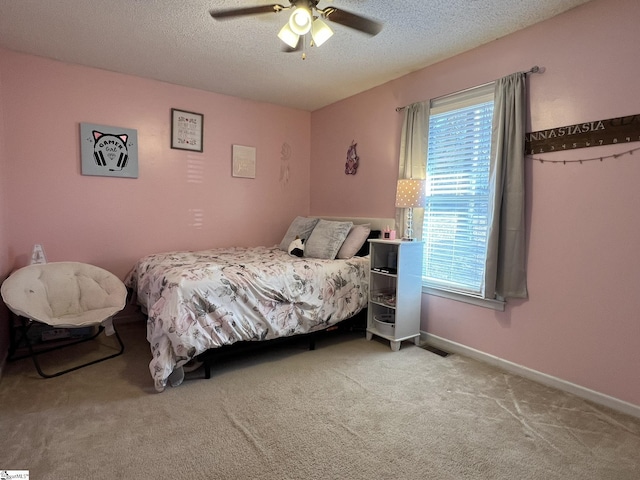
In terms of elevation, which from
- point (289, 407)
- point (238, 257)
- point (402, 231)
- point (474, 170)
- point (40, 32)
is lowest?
point (289, 407)

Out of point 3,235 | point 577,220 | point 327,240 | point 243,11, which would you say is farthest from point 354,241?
point 3,235

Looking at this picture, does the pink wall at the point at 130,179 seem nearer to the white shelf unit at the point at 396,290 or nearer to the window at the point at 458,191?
the white shelf unit at the point at 396,290

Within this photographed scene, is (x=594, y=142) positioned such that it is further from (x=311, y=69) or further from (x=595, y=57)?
(x=311, y=69)

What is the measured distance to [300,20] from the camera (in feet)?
6.45

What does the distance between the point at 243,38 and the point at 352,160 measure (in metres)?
1.71

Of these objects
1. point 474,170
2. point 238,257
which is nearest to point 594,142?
point 474,170

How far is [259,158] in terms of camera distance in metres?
4.28

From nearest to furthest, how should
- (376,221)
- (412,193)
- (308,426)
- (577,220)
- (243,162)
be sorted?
(308,426)
(577,220)
(412,193)
(376,221)
(243,162)

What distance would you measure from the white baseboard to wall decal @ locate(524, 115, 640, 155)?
1.50 m

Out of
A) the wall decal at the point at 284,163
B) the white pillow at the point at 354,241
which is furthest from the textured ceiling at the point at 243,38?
the white pillow at the point at 354,241

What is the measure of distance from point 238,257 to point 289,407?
1.58 metres

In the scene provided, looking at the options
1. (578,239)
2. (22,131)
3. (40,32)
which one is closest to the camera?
(578,239)

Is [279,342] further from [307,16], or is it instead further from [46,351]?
[307,16]

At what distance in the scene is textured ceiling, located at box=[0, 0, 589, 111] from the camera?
223cm
